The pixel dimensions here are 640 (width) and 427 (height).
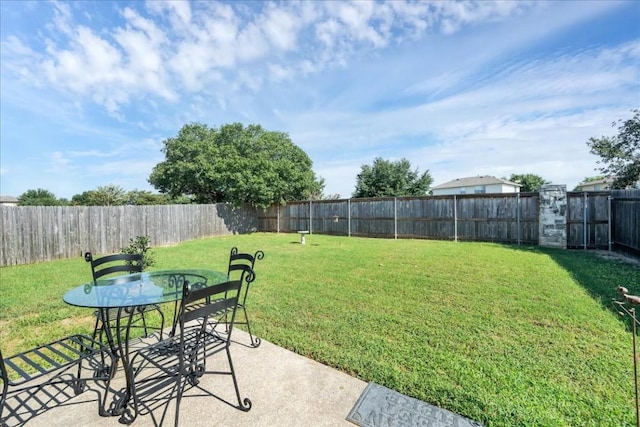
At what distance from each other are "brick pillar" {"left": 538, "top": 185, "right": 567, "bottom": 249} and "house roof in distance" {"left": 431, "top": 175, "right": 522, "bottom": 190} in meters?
19.2

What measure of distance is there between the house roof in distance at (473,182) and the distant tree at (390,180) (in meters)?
5.11

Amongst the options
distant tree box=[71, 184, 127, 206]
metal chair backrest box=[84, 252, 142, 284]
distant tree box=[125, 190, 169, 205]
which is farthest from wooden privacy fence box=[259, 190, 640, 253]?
distant tree box=[71, 184, 127, 206]

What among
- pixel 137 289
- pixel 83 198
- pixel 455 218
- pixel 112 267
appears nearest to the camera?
pixel 137 289

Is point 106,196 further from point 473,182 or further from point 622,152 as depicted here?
point 473,182

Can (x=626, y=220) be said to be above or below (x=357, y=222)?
above

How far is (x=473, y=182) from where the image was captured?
28.1 metres

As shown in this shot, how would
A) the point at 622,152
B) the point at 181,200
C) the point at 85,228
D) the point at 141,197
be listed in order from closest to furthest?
the point at 85,228
the point at 622,152
the point at 181,200
the point at 141,197

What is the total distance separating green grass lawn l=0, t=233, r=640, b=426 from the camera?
197 cm

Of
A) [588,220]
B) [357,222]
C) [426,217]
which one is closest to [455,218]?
[426,217]

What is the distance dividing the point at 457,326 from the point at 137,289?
124 inches

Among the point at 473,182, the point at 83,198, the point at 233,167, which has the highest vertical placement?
the point at 473,182

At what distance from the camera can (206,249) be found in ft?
31.3

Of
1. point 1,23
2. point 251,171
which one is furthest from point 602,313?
point 251,171

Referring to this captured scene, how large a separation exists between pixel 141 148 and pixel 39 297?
46.7ft
